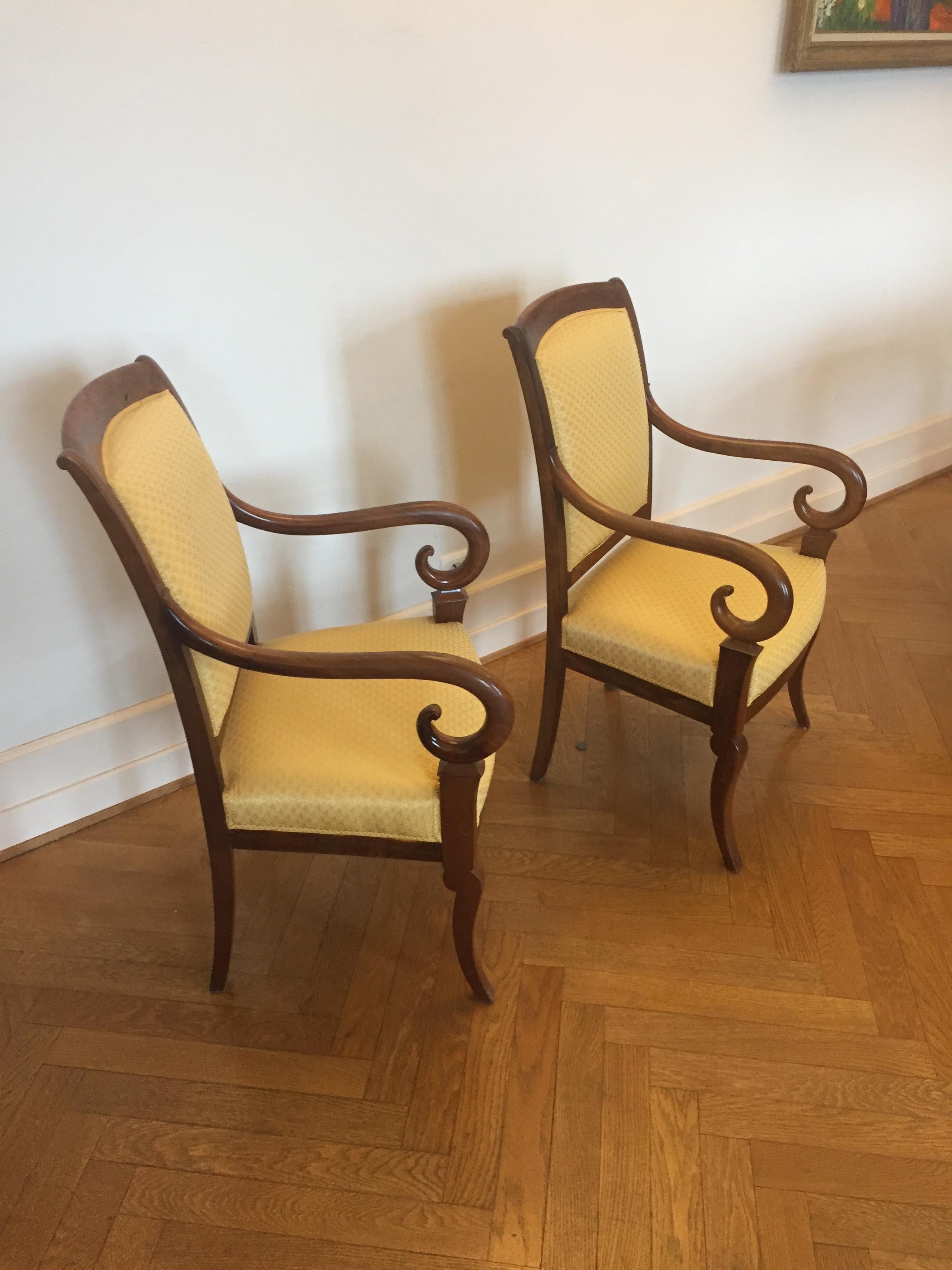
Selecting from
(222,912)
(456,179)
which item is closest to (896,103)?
(456,179)

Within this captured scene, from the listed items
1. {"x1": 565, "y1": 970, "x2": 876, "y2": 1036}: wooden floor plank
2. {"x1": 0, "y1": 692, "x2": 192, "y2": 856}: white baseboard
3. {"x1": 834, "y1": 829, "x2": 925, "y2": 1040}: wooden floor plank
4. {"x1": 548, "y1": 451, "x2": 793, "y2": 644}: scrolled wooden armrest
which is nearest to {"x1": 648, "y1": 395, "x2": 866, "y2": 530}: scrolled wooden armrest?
{"x1": 548, "y1": 451, "x2": 793, "y2": 644}: scrolled wooden armrest

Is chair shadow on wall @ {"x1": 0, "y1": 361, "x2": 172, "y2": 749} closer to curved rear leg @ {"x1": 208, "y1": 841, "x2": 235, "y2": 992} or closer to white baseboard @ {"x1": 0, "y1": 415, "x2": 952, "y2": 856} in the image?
white baseboard @ {"x1": 0, "y1": 415, "x2": 952, "y2": 856}

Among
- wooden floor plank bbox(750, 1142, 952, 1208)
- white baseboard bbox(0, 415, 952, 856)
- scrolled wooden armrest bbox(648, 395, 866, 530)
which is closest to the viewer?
wooden floor plank bbox(750, 1142, 952, 1208)

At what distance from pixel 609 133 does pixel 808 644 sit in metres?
1.25

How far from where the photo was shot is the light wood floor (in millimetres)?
→ 1277

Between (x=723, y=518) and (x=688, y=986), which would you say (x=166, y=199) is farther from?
(x=723, y=518)

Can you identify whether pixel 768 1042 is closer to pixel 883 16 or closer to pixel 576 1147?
pixel 576 1147

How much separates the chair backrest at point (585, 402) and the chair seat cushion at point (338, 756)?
368mm

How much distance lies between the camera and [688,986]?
1.59 metres

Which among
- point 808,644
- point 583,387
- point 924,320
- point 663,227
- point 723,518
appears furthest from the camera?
point 924,320

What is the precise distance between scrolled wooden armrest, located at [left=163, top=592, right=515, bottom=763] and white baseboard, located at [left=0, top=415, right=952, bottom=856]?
809 millimetres

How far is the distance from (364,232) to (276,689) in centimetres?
96

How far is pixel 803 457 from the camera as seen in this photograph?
1798 mm

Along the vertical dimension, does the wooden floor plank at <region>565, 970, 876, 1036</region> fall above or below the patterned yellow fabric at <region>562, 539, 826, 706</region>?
below
